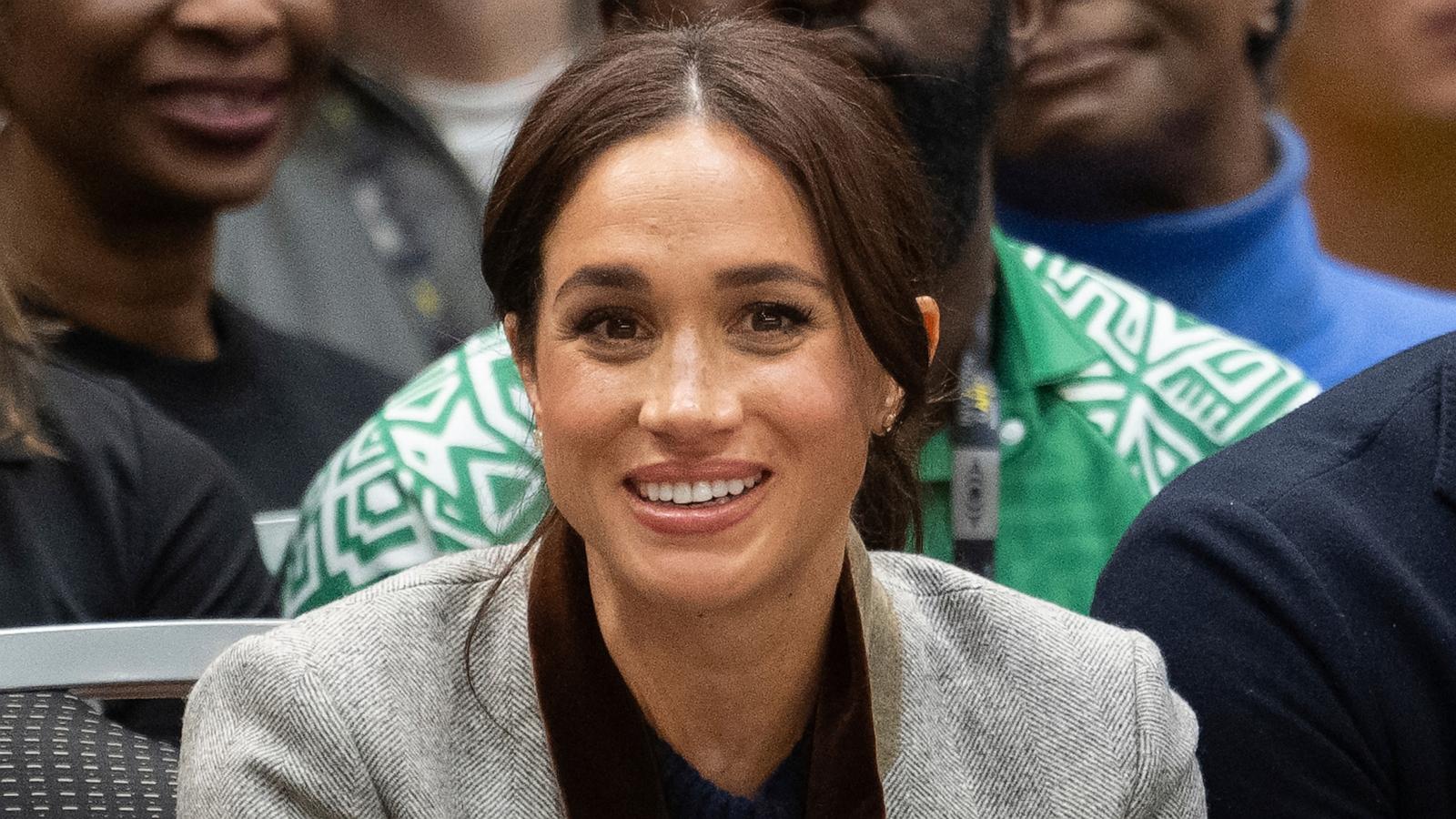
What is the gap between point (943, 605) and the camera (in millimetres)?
1961

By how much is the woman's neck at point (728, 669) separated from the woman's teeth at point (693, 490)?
5.0 inches

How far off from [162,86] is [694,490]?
4.00 ft

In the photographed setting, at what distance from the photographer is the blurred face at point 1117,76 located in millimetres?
3131

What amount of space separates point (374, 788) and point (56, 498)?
0.72m

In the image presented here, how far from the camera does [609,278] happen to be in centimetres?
166

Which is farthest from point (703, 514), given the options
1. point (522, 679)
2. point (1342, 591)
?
point (1342, 591)

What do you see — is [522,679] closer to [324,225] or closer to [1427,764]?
[1427,764]

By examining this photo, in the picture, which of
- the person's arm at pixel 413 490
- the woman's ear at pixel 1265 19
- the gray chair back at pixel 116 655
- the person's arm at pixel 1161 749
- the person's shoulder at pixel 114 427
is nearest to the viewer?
the gray chair back at pixel 116 655

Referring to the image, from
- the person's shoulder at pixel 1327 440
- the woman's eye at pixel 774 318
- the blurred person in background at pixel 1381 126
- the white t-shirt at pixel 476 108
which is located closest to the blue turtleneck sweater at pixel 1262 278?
the blurred person in background at pixel 1381 126

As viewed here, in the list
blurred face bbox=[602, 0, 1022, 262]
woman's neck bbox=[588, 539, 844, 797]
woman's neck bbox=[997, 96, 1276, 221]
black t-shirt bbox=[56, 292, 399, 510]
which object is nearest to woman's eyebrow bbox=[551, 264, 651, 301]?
woman's neck bbox=[588, 539, 844, 797]

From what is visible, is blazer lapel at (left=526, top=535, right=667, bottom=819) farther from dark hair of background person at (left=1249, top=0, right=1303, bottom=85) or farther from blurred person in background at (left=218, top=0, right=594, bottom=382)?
dark hair of background person at (left=1249, top=0, right=1303, bottom=85)

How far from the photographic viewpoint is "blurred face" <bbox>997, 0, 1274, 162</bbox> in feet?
10.3

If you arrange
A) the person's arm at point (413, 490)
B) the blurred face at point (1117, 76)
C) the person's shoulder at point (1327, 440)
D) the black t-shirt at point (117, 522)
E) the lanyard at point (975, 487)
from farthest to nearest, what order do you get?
the blurred face at point (1117, 76) → the lanyard at point (975, 487) → the person's arm at point (413, 490) → the black t-shirt at point (117, 522) → the person's shoulder at point (1327, 440)

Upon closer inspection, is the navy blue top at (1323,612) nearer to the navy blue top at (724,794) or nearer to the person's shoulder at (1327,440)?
the person's shoulder at (1327,440)
